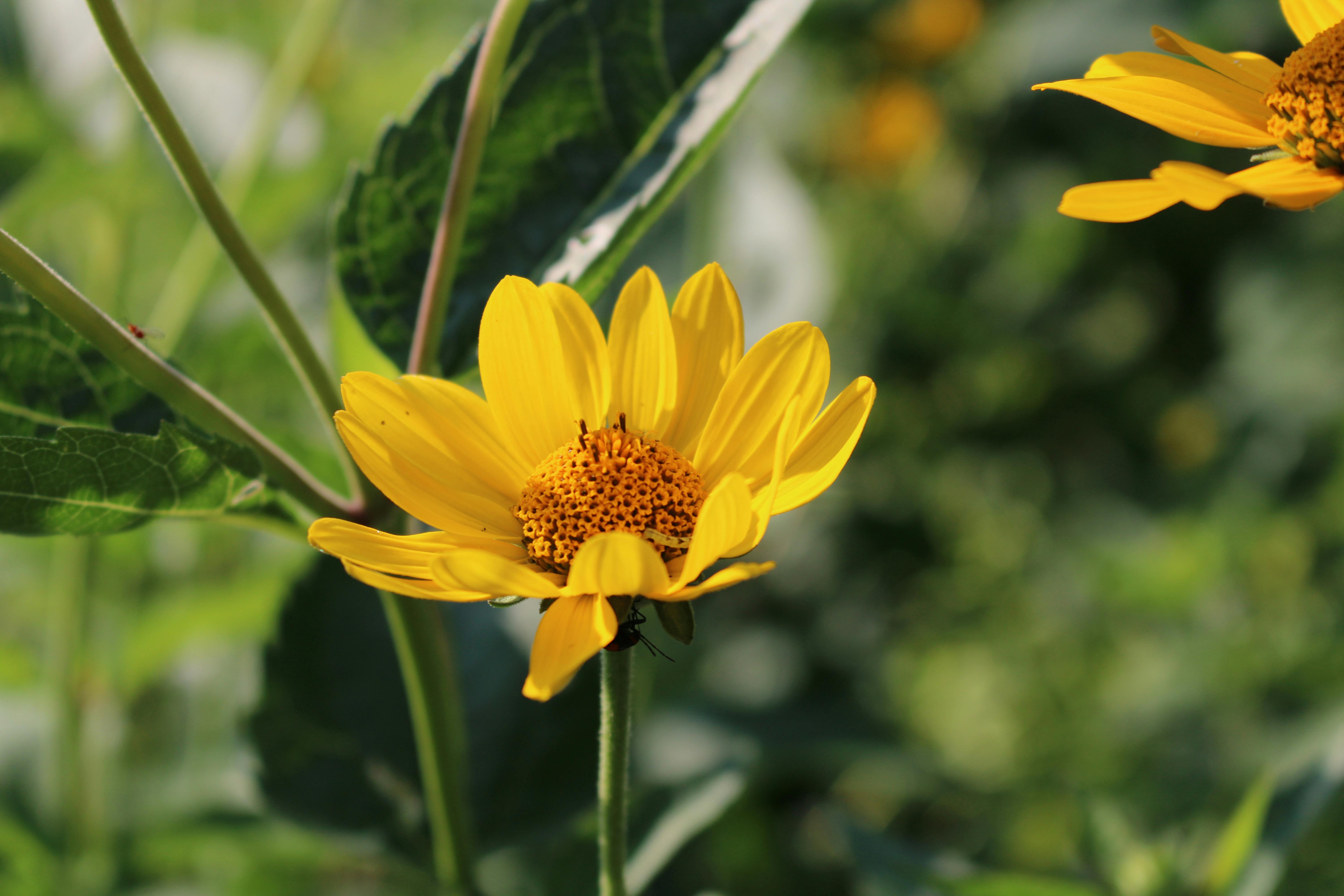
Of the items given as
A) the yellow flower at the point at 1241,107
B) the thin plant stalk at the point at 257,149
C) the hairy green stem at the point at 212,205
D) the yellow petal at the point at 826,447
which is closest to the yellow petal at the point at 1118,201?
the yellow flower at the point at 1241,107

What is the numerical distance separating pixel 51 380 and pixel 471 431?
0.21m

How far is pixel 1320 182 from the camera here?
1.48ft

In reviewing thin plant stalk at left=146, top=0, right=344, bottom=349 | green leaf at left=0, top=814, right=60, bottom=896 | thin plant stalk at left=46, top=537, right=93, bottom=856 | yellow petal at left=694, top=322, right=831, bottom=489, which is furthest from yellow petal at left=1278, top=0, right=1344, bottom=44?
green leaf at left=0, top=814, right=60, bottom=896

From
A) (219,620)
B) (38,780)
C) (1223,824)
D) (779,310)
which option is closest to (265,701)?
(219,620)

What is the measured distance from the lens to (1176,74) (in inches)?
20.7

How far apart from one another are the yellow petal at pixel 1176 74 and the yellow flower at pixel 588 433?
196 mm

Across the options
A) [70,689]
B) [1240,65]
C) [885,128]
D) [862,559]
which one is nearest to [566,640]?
[1240,65]

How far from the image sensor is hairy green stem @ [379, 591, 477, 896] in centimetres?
56

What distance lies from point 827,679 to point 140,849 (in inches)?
33.9

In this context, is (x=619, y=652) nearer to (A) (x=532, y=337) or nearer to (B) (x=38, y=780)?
(A) (x=532, y=337)

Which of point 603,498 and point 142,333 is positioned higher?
point 142,333

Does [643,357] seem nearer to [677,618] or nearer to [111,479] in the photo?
[677,618]

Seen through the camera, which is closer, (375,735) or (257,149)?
(375,735)

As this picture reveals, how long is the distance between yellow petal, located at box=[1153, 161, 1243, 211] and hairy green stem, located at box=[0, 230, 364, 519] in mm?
413
